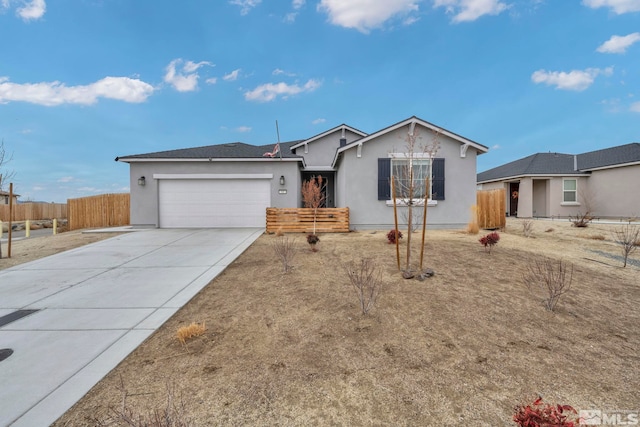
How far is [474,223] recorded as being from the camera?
33.4 feet

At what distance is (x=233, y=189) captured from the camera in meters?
13.2

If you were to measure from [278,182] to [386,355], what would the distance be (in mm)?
11007

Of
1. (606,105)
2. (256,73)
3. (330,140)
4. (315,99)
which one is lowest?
(330,140)

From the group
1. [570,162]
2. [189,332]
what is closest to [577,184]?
[570,162]

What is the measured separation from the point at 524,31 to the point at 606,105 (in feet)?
29.7

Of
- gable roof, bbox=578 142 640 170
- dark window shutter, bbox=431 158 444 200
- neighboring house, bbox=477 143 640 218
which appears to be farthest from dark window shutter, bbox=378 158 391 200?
gable roof, bbox=578 142 640 170

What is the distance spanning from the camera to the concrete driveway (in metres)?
2.51

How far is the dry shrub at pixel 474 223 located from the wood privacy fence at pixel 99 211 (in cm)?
1786

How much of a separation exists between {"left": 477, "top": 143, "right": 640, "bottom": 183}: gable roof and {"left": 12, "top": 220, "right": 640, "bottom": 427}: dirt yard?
52.4ft

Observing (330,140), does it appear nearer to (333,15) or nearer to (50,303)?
(333,15)

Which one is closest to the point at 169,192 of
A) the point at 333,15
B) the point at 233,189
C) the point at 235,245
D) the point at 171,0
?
the point at 233,189

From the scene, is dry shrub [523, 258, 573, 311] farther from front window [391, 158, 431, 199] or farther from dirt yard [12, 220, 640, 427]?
front window [391, 158, 431, 199]

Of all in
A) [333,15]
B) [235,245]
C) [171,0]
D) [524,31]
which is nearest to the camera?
[235,245]

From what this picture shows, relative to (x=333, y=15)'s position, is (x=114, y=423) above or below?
below
